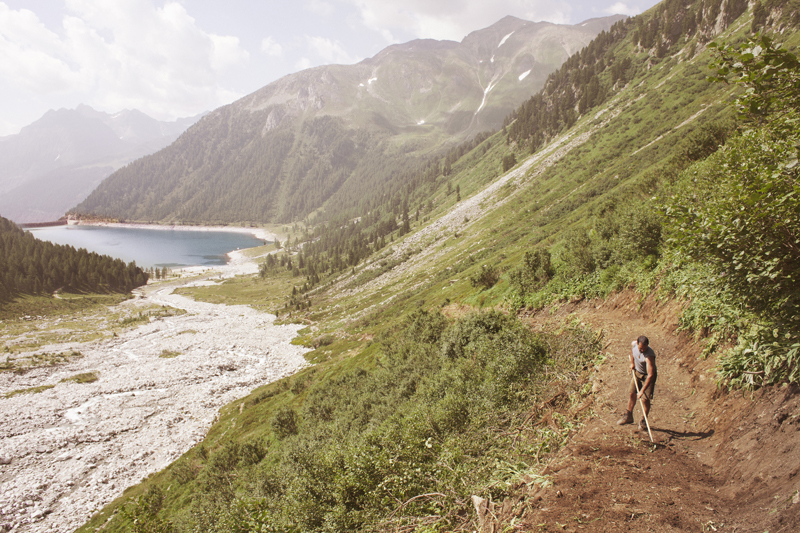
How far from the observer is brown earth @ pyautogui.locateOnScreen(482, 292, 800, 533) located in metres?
6.28

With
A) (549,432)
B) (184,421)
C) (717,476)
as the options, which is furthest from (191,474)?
(717,476)

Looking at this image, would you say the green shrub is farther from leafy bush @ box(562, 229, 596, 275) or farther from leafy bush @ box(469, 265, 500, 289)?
leafy bush @ box(562, 229, 596, 275)

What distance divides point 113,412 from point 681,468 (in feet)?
201

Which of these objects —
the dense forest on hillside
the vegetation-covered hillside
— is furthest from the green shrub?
the dense forest on hillside

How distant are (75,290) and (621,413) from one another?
7131 inches

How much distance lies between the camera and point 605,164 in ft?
195

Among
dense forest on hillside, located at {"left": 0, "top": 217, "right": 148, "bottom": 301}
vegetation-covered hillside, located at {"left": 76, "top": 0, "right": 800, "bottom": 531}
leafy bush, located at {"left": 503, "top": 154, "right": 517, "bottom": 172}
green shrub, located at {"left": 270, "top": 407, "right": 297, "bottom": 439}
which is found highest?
dense forest on hillside, located at {"left": 0, "top": 217, "right": 148, "bottom": 301}

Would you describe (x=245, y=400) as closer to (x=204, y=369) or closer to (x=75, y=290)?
(x=204, y=369)

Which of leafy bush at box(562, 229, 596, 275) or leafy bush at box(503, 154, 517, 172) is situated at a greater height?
leafy bush at box(503, 154, 517, 172)

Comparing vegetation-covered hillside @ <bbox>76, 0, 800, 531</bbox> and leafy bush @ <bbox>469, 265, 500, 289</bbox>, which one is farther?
leafy bush @ <bbox>469, 265, 500, 289</bbox>

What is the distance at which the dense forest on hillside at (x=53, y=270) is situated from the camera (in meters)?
116

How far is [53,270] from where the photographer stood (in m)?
129

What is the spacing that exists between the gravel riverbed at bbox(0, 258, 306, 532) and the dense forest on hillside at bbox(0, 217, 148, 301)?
7121 cm

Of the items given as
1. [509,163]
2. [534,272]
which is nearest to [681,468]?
[534,272]
